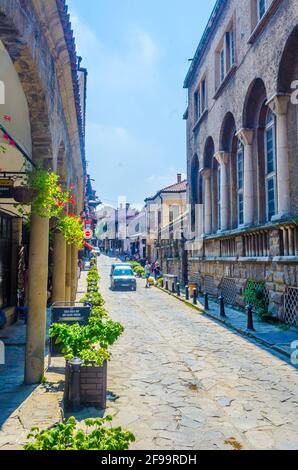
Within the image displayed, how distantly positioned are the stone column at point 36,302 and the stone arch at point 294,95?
845 centimetres

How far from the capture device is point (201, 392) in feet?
21.4

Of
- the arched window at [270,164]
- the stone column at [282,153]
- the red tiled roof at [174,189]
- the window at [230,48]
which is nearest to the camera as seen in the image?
the stone column at [282,153]

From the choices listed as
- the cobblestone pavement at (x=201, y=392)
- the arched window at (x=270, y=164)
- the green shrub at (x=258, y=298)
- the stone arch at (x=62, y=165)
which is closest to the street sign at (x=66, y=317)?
the cobblestone pavement at (x=201, y=392)

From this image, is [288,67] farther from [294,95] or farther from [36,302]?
[36,302]

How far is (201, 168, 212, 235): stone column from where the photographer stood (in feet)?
70.7

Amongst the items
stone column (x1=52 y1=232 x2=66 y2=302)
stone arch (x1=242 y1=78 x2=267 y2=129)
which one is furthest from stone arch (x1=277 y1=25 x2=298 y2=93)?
stone column (x1=52 y1=232 x2=66 y2=302)

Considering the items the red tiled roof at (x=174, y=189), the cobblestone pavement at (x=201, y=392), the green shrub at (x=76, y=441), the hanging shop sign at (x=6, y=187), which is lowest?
the cobblestone pavement at (x=201, y=392)

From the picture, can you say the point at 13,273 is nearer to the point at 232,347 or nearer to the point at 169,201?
the point at 232,347

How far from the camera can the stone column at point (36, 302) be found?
655cm

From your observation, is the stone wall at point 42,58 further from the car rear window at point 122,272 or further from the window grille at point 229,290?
the car rear window at point 122,272

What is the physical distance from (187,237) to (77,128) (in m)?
16.7

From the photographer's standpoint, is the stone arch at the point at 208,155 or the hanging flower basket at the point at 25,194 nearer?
the hanging flower basket at the point at 25,194

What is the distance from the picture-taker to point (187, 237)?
27.0 meters

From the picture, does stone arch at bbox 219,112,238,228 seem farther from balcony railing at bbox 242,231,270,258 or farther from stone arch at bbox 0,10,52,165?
stone arch at bbox 0,10,52,165
